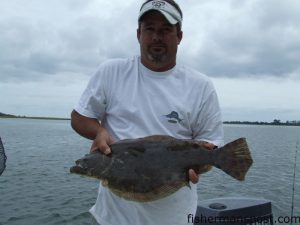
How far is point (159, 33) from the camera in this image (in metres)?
3.90

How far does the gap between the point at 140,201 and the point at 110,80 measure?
120cm

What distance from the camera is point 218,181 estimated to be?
19.7m

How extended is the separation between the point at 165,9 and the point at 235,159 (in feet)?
5.16

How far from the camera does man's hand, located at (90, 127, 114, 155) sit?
3.65 m

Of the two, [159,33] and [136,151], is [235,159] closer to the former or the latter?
[136,151]

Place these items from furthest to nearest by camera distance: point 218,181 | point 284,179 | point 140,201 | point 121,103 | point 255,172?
point 255,172 → point 284,179 → point 218,181 → point 121,103 → point 140,201

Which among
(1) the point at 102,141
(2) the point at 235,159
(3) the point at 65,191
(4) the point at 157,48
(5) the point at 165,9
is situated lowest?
(3) the point at 65,191

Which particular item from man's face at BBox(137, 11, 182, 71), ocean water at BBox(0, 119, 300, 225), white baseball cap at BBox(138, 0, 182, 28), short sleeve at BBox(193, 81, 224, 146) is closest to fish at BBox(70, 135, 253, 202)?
short sleeve at BBox(193, 81, 224, 146)

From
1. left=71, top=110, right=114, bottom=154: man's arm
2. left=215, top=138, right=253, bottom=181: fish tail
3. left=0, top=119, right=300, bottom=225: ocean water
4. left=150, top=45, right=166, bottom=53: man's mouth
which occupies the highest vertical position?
left=150, top=45, right=166, bottom=53: man's mouth

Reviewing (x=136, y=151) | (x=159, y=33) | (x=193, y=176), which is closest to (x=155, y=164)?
(x=136, y=151)

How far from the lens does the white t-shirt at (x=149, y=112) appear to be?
378cm

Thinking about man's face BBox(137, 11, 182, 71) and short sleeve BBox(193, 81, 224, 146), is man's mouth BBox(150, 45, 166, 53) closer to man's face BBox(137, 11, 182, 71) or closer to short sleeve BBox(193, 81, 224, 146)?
man's face BBox(137, 11, 182, 71)

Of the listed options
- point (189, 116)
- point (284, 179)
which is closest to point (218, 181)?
point (284, 179)

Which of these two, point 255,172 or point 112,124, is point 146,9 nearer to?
point 112,124
